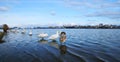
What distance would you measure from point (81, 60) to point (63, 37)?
7.78 meters

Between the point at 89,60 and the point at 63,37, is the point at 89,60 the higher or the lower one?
the lower one

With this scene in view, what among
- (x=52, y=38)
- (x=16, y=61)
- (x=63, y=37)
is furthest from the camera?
(x=52, y=38)

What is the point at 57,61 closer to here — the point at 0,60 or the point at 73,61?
the point at 73,61

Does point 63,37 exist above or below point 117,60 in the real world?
above

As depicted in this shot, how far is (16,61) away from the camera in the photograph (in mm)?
13250

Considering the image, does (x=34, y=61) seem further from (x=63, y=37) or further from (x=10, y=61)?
(x=63, y=37)

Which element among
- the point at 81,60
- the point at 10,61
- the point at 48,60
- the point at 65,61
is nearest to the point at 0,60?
the point at 10,61

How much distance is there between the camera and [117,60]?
14.0 m

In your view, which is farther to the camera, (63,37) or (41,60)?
(63,37)

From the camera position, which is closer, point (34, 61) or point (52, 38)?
point (34, 61)

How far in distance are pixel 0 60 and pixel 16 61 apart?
1299 mm

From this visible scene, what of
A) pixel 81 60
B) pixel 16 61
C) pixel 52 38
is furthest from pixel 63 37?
pixel 16 61

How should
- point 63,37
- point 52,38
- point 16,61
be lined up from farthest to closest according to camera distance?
point 52,38, point 63,37, point 16,61

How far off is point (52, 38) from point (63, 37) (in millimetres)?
5936
